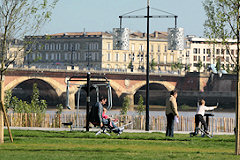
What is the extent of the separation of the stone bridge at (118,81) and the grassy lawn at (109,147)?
59.3m

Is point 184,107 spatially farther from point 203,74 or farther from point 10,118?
point 10,118

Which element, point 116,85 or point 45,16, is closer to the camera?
point 45,16

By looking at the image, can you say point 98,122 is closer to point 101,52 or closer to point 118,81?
point 118,81

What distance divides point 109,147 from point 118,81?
84.9m

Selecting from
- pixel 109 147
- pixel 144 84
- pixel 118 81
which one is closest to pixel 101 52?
pixel 144 84

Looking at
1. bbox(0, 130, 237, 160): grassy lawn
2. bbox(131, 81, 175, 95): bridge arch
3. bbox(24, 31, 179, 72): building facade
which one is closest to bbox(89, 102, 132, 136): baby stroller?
bbox(0, 130, 237, 160): grassy lawn

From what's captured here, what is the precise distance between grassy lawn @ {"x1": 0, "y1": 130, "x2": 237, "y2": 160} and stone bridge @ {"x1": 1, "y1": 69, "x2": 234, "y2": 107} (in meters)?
59.3

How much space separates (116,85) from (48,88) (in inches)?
455

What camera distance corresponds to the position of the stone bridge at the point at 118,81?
87.9m

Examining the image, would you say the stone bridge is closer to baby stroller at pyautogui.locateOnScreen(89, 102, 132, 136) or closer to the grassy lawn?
baby stroller at pyautogui.locateOnScreen(89, 102, 132, 136)

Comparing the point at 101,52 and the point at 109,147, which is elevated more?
the point at 101,52

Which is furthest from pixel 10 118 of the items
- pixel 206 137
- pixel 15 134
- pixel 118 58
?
pixel 118 58

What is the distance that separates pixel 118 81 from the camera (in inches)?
4117

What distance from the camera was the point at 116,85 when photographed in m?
104
